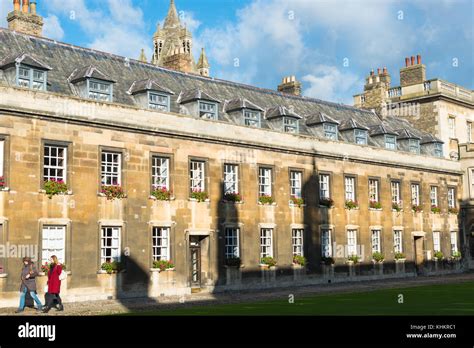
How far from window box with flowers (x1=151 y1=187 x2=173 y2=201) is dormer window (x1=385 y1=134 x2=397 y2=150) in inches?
758

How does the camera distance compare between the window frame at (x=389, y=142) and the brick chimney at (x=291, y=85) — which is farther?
the brick chimney at (x=291, y=85)

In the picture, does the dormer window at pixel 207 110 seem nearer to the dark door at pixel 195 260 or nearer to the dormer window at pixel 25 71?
the dark door at pixel 195 260

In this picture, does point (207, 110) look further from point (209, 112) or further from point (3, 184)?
point (3, 184)

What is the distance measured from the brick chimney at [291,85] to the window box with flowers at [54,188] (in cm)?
2586

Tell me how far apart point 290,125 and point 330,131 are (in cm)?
375

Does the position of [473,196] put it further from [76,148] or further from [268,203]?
[76,148]

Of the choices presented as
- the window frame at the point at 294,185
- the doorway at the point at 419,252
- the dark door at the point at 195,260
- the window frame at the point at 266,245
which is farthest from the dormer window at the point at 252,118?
the doorway at the point at 419,252

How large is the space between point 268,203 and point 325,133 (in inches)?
292

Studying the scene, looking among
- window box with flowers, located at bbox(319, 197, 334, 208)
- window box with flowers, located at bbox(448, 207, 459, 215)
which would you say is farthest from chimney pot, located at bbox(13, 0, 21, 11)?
window box with flowers, located at bbox(448, 207, 459, 215)

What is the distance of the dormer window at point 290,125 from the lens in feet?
121
